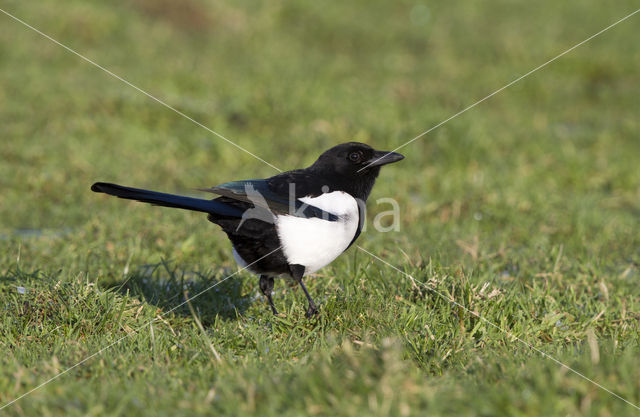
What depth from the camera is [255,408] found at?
2.65 m

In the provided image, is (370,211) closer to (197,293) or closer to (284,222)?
(197,293)

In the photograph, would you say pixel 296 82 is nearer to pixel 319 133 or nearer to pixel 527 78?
pixel 319 133

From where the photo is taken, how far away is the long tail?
130 inches

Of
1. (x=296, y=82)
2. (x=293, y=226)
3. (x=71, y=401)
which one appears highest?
(x=296, y=82)

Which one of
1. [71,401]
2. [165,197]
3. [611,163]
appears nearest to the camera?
[71,401]

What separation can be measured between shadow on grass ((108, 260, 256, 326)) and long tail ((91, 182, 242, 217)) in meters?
0.70

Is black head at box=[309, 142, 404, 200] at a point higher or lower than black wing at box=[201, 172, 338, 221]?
higher

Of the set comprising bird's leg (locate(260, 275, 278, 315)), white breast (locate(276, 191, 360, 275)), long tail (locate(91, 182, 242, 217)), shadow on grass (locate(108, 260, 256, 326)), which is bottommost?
shadow on grass (locate(108, 260, 256, 326))

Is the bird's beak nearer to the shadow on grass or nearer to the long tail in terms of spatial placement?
the long tail

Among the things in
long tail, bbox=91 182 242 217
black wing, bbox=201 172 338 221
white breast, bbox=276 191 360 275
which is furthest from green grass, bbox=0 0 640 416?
long tail, bbox=91 182 242 217

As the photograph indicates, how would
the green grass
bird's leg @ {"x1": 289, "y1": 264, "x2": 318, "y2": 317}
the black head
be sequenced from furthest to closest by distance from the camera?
the black head, bird's leg @ {"x1": 289, "y1": 264, "x2": 318, "y2": 317}, the green grass

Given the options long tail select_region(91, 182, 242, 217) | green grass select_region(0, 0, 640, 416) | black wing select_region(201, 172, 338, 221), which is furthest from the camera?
black wing select_region(201, 172, 338, 221)

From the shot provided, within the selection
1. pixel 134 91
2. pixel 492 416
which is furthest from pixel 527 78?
pixel 492 416

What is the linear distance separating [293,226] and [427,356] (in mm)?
965
